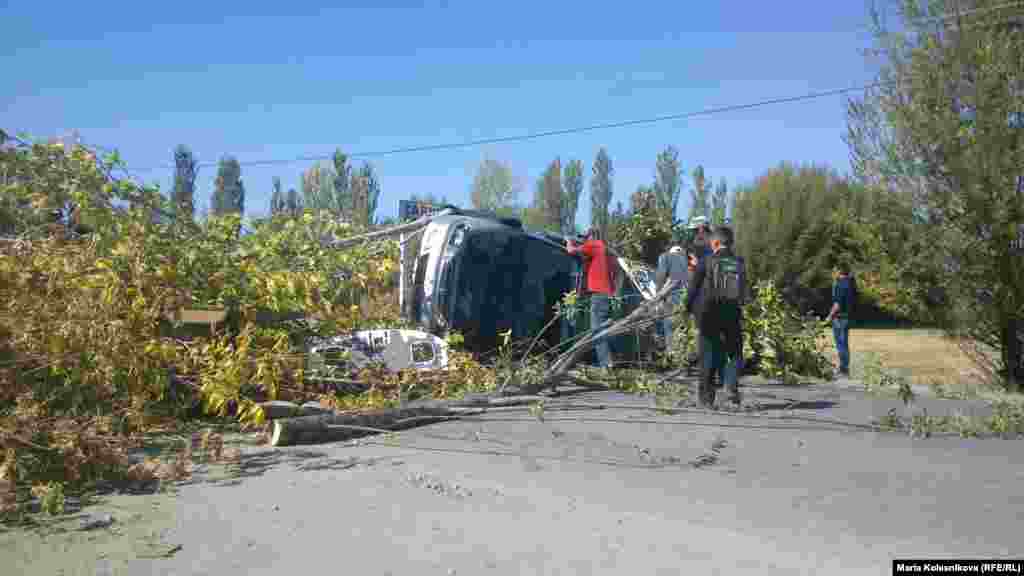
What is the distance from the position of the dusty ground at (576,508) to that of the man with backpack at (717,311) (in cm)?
116

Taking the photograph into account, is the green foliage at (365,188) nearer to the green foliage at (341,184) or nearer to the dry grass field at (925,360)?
the green foliage at (341,184)

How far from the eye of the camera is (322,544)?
3996mm

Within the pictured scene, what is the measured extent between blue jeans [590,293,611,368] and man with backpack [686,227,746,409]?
1.88 meters

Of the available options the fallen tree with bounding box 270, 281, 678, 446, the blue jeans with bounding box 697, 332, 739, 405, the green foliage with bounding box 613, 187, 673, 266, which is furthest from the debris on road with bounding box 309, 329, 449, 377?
the green foliage with bounding box 613, 187, 673, 266

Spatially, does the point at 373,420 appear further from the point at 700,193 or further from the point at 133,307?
the point at 700,193

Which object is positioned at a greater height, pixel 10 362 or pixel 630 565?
pixel 10 362

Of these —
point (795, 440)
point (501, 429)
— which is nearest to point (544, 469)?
point (501, 429)

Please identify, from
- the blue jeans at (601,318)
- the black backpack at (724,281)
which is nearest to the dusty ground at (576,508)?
the black backpack at (724,281)

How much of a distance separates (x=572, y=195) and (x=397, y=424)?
1852 inches

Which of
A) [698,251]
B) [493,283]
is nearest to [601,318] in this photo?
[493,283]

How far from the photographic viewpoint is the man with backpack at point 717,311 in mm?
7891

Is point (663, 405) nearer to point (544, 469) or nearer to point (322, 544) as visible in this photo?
point (544, 469)

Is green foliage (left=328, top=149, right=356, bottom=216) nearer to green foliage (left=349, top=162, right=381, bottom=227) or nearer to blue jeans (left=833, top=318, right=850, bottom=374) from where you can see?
green foliage (left=349, top=162, right=381, bottom=227)

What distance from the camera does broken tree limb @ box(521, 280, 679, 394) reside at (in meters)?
8.77
